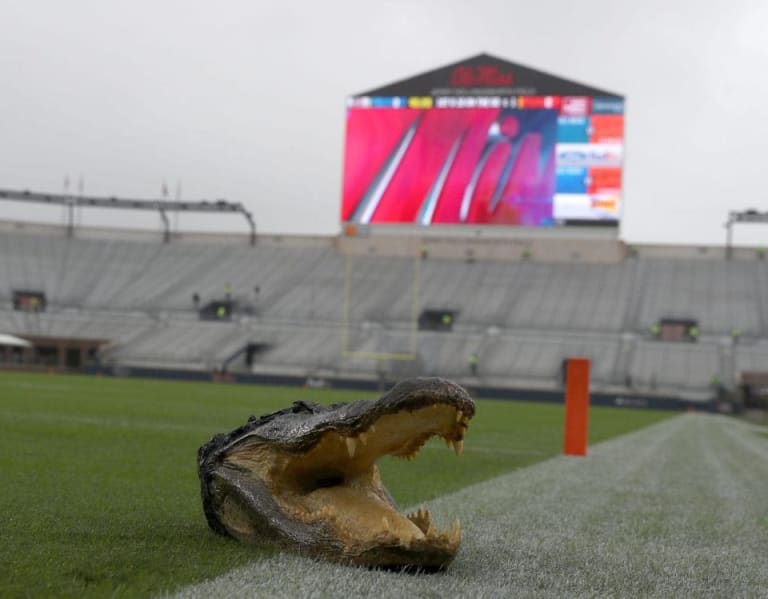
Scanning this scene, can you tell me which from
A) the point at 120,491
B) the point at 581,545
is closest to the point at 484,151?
the point at 120,491

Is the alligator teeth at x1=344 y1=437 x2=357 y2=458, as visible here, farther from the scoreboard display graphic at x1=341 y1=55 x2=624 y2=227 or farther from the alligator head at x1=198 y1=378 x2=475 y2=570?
the scoreboard display graphic at x1=341 y1=55 x2=624 y2=227

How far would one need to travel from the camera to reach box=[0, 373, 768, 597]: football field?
3.32 metres

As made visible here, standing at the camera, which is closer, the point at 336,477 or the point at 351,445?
the point at 351,445

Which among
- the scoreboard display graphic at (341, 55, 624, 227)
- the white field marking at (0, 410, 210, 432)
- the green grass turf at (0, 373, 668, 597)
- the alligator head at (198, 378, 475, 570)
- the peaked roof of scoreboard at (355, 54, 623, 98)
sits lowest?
the white field marking at (0, 410, 210, 432)

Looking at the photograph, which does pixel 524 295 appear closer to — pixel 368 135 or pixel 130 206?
pixel 368 135

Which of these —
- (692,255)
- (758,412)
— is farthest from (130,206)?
(758,412)

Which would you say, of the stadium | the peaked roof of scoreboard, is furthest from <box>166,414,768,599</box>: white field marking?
the peaked roof of scoreboard

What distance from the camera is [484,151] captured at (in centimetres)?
4172

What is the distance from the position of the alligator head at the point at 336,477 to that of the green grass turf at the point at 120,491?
18cm

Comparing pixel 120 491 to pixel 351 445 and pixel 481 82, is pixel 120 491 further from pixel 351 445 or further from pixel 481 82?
pixel 481 82

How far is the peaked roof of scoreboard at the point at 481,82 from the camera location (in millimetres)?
42406

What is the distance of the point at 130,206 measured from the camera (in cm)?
5419

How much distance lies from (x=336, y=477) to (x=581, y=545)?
5.02ft

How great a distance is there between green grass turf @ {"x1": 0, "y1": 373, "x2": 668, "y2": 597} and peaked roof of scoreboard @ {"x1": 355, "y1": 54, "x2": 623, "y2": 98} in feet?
100
